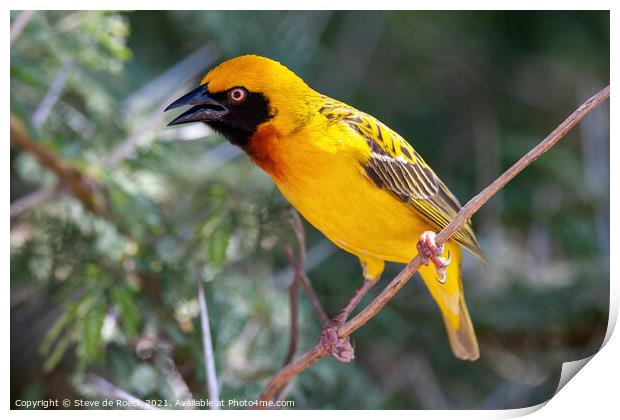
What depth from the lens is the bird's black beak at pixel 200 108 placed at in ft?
7.77

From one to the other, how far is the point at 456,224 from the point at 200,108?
2.56ft

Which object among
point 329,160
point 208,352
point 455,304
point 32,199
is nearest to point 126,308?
point 208,352

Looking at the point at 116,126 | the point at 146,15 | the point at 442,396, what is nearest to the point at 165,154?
the point at 116,126

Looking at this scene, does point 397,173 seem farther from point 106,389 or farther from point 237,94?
point 106,389

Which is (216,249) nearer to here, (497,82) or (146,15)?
(146,15)

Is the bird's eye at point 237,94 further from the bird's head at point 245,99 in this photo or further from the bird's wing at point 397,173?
the bird's wing at point 397,173

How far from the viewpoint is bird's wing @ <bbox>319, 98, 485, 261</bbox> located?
8.10 feet

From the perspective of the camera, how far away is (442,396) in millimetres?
3193

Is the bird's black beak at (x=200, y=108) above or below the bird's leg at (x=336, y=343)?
above

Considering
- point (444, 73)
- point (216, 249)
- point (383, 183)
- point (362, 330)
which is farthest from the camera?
point (444, 73)

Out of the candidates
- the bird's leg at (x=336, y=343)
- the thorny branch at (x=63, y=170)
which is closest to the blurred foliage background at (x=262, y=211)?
the thorny branch at (x=63, y=170)

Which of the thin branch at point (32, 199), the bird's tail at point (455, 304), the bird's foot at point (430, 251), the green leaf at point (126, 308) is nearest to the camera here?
the bird's foot at point (430, 251)

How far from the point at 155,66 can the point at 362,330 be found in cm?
139

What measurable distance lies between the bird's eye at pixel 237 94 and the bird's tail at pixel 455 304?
0.74 metres
